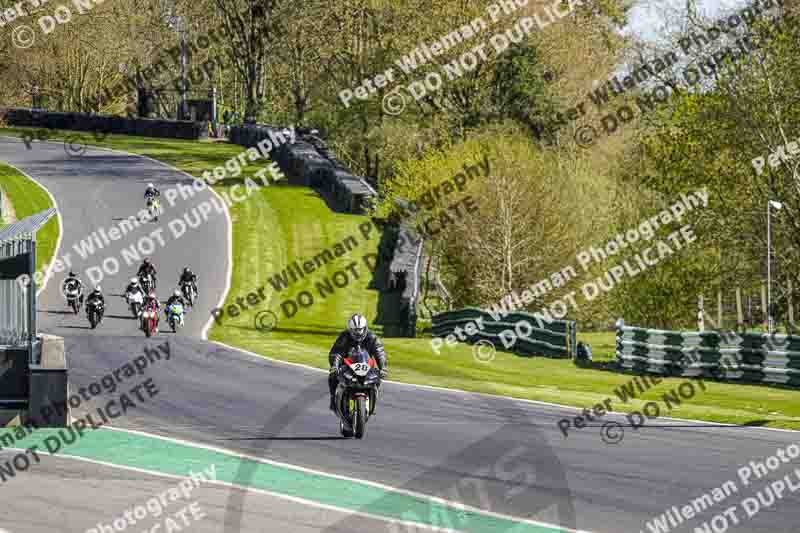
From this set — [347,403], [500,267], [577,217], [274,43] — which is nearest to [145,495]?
[347,403]

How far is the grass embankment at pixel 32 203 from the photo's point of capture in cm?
4012

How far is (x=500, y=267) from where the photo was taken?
129 ft

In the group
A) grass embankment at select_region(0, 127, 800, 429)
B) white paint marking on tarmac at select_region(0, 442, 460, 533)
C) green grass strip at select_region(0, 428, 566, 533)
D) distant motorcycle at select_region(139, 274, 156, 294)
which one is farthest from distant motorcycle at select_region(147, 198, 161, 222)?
white paint marking on tarmac at select_region(0, 442, 460, 533)

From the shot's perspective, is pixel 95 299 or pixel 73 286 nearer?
pixel 95 299

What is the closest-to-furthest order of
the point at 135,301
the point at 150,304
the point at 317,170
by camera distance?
1. the point at 150,304
2. the point at 135,301
3. the point at 317,170

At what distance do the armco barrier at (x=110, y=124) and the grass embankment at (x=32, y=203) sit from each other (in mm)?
12661

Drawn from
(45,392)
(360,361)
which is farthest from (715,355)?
(45,392)

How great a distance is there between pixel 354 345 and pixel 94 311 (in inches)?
627

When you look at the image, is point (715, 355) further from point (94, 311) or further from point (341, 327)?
point (94, 311)

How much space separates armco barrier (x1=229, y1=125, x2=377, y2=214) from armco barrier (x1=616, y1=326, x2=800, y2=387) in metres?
21.0

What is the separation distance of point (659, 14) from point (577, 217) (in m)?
7.49

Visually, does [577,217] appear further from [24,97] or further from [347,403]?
[24,97]

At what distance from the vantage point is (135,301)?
102ft

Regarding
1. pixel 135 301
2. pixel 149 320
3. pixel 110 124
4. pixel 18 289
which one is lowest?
pixel 149 320
